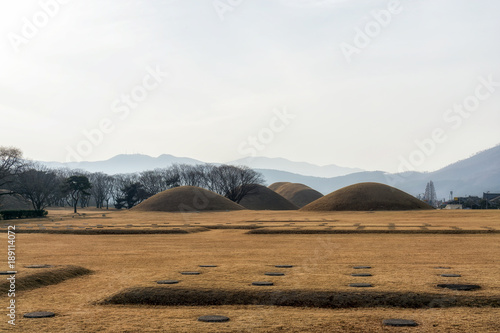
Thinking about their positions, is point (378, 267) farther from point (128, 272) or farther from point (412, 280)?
point (128, 272)

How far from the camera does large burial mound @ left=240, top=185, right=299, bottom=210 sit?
144 m

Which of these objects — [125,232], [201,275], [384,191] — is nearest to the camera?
[201,275]

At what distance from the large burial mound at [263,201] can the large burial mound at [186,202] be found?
33658 millimetres

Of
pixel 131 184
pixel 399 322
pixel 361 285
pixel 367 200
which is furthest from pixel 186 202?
pixel 399 322

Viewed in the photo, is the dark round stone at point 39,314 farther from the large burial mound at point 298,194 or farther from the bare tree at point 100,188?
the large burial mound at point 298,194

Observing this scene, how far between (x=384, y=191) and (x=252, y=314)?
91647mm

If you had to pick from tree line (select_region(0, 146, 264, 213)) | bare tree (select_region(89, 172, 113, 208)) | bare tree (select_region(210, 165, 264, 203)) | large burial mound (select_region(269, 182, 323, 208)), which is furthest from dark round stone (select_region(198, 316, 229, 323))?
large burial mound (select_region(269, 182, 323, 208))

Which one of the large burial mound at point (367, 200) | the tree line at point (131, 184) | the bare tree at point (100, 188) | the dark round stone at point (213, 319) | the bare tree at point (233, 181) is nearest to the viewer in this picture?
the dark round stone at point (213, 319)

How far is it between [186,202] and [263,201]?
47.9 m

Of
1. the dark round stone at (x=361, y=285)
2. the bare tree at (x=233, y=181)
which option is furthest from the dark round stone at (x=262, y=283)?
the bare tree at (x=233, y=181)

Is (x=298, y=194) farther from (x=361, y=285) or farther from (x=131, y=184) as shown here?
(x=361, y=285)

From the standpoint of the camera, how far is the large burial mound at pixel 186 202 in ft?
331

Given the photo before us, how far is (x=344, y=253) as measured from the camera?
80.4 ft

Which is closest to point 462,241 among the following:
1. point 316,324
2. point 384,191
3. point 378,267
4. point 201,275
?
point 378,267
